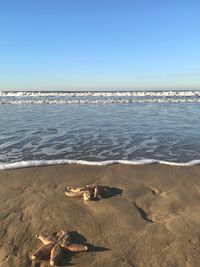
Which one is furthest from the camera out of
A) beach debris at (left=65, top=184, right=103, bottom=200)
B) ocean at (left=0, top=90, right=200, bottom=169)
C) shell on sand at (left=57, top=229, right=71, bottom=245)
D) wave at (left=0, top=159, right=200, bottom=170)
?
ocean at (left=0, top=90, right=200, bottom=169)

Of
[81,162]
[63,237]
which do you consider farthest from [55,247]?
[81,162]

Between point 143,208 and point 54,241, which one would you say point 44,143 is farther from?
point 54,241

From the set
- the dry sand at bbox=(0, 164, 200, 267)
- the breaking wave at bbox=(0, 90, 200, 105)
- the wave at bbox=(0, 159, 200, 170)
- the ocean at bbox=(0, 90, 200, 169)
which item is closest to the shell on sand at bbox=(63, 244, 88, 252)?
the dry sand at bbox=(0, 164, 200, 267)

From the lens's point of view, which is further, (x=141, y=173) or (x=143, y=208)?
(x=141, y=173)

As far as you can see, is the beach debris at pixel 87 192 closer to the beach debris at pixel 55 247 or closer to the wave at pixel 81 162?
the beach debris at pixel 55 247

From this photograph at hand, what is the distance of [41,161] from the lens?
31.9ft

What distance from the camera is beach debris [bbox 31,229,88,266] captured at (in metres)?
4.84

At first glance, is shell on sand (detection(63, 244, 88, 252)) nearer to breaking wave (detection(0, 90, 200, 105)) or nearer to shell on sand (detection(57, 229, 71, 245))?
shell on sand (detection(57, 229, 71, 245))

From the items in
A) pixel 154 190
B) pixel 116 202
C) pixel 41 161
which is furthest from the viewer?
pixel 41 161

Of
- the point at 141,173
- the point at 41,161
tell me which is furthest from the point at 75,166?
the point at 141,173

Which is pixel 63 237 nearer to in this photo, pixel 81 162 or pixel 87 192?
pixel 87 192

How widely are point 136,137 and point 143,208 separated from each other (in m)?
6.67

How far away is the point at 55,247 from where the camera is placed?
497cm

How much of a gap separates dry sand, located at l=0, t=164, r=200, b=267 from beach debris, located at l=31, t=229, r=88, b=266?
0.36 ft
